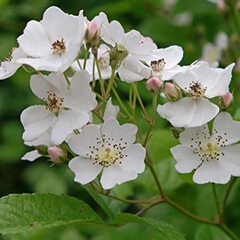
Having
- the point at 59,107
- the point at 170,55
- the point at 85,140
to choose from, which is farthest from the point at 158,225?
the point at 170,55

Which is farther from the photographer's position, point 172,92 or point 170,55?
point 170,55

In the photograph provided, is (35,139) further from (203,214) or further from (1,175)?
(1,175)

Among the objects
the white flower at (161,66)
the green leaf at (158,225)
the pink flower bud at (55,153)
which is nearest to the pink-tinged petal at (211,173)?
the green leaf at (158,225)

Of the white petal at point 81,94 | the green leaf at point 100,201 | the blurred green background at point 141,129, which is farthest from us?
the blurred green background at point 141,129

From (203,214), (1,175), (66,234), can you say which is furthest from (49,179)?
(203,214)

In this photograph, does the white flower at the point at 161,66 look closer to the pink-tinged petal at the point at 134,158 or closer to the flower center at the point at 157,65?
the flower center at the point at 157,65

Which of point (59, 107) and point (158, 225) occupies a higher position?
point (59, 107)

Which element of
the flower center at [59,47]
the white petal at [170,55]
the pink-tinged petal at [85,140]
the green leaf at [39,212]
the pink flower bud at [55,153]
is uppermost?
the flower center at [59,47]

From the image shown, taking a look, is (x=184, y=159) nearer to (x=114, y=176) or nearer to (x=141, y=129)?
(x=114, y=176)
